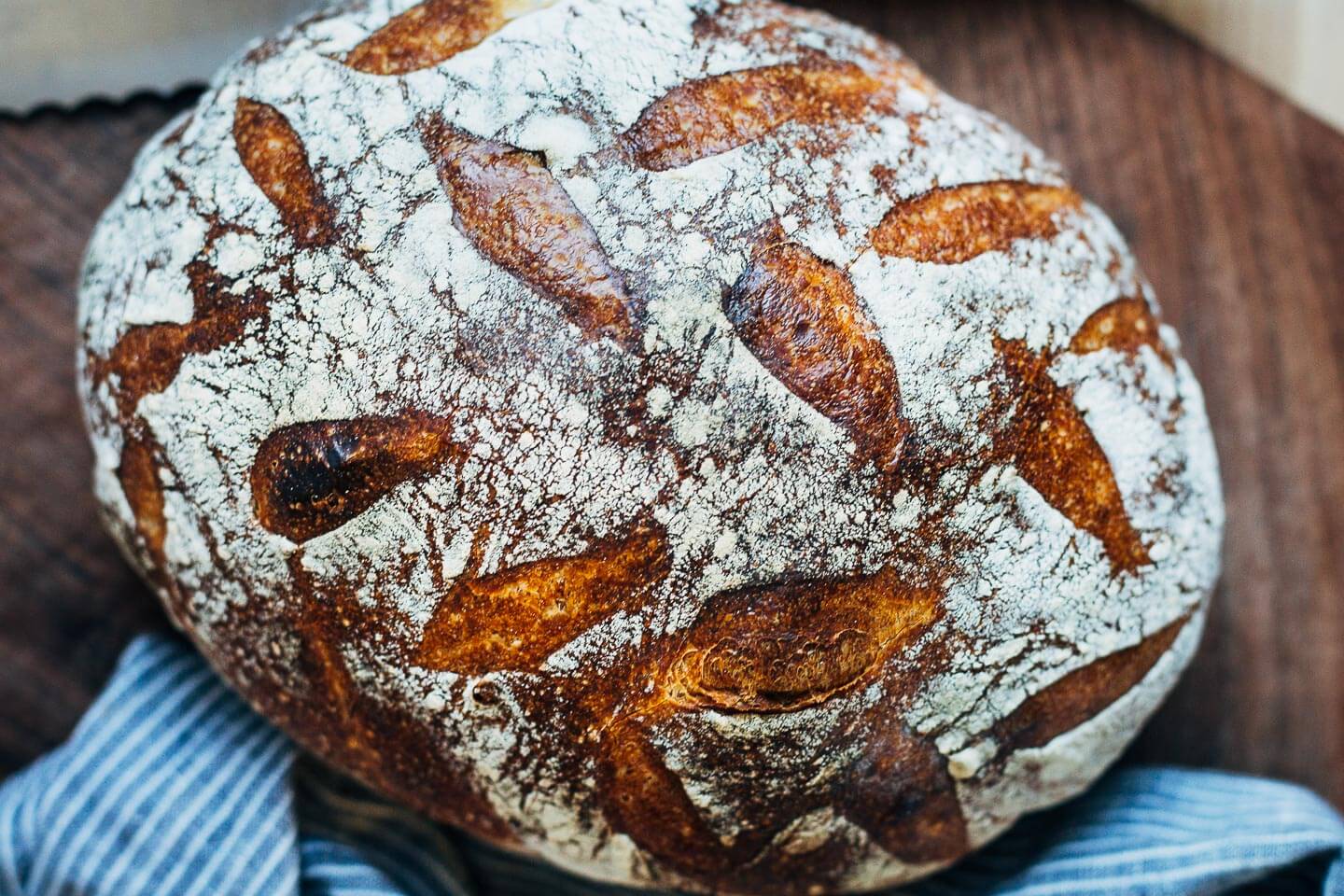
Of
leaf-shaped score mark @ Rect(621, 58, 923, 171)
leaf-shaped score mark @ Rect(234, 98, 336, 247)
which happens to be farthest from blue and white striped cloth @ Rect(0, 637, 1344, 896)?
leaf-shaped score mark @ Rect(621, 58, 923, 171)

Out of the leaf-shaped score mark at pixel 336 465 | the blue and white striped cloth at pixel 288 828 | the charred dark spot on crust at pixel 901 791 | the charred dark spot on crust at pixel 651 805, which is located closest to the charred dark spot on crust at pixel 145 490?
the leaf-shaped score mark at pixel 336 465

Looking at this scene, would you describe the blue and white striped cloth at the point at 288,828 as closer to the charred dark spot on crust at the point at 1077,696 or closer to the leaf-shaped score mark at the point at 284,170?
the charred dark spot on crust at the point at 1077,696

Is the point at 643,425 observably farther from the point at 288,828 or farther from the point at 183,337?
the point at 288,828

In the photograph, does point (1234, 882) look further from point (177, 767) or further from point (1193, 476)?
point (177, 767)

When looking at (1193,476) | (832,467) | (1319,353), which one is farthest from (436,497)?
(1319,353)

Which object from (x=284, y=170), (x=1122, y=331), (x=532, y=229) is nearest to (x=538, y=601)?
(x=532, y=229)

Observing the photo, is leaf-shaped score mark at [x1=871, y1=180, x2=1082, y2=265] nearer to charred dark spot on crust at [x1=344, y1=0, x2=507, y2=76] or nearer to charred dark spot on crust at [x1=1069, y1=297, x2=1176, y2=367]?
charred dark spot on crust at [x1=1069, y1=297, x2=1176, y2=367]
